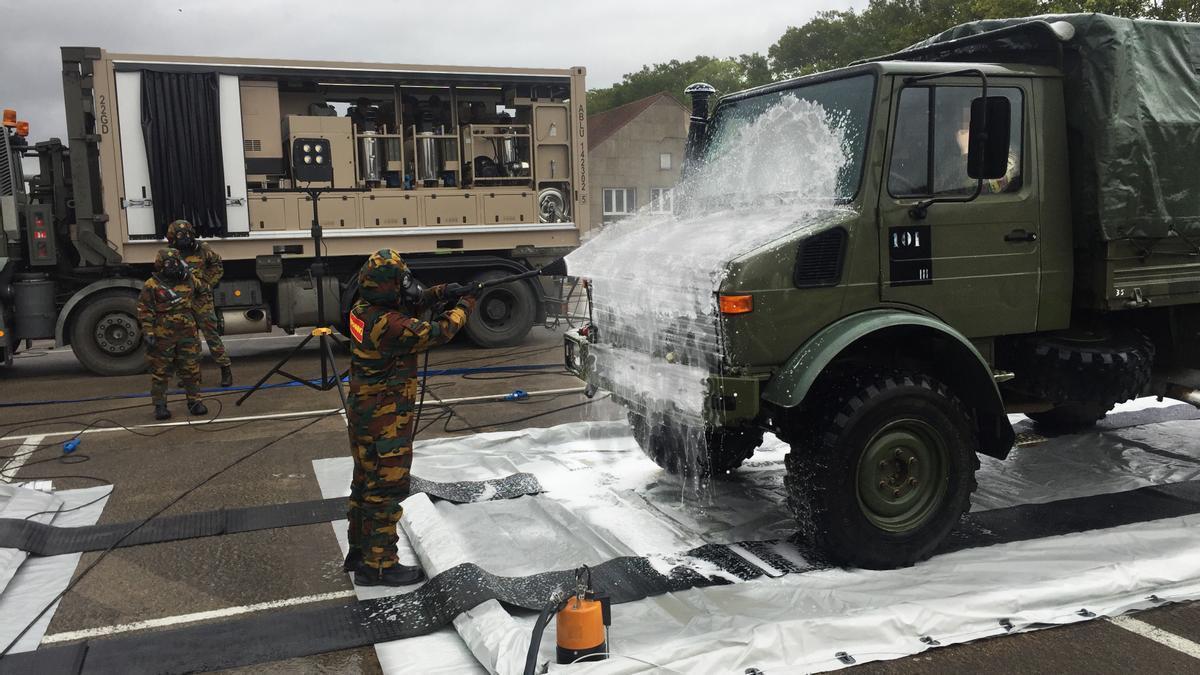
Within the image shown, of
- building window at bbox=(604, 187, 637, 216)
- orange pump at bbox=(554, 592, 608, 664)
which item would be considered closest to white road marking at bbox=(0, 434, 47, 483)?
orange pump at bbox=(554, 592, 608, 664)

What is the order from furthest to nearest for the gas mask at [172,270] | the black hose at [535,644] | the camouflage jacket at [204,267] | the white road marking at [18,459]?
the camouflage jacket at [204,267] < the gas mask at [172,270] < the white road marking at [18,459] < the black hose at [535,644]

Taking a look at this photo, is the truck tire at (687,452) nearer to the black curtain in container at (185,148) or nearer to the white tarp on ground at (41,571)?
the white tarp on ground at (41,571)

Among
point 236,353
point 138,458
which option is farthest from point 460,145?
point 138,458

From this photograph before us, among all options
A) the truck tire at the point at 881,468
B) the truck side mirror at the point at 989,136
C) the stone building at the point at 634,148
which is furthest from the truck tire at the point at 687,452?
the stone building at the point at 634,148

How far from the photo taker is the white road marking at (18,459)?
734 centimetres

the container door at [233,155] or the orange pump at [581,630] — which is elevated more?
the container door at [233,155]

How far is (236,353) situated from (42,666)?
36.5ft

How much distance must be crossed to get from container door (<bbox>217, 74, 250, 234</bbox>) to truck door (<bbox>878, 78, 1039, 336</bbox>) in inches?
376

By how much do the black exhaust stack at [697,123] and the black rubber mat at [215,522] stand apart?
243cm

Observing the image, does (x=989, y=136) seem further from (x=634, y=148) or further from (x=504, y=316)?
(x=634, y=148)

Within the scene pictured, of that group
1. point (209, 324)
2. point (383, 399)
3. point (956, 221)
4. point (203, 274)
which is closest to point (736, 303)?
point (956, 221)

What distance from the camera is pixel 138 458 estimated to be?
777 cm

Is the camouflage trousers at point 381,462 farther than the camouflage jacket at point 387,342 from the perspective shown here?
Yes

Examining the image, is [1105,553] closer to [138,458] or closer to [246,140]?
[138,458]
